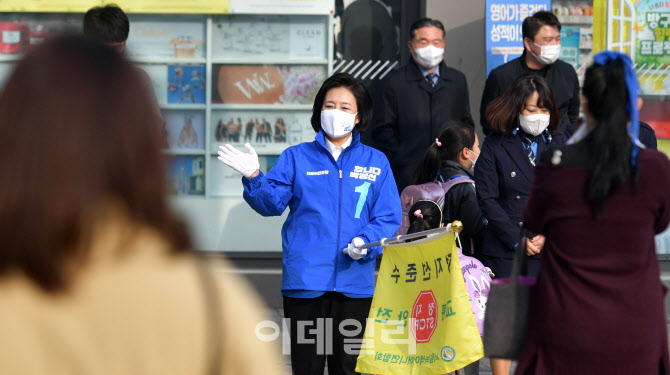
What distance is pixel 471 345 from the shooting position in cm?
512

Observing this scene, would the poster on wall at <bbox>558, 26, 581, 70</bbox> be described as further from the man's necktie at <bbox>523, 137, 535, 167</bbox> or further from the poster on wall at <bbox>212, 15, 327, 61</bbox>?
the man's necktie at <bbox>523, 137, 535, 167</bbox>

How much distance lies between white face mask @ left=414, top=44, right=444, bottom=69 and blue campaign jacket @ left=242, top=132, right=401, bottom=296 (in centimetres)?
268

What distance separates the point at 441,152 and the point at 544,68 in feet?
5.45

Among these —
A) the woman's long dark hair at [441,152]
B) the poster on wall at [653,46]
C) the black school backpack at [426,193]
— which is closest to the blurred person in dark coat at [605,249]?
the black school backpack at [426,193]

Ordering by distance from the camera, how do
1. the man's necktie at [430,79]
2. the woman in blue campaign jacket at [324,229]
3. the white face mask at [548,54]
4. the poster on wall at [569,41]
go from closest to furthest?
the woman in blue campaign jacket at [324,229]
the white face mask at [548,54]
the man's necktie at [430,79]
the poster on wall at [569,41]

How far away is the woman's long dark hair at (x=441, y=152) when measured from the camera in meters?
6.46

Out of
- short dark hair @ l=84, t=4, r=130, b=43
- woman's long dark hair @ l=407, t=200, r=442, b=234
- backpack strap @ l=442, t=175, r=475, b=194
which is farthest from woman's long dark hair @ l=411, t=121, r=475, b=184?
short dark hair @ l=84, t=4, r=130, b=43

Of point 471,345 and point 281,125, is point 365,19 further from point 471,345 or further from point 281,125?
point 471,345

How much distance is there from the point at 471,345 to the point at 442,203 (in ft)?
4.08

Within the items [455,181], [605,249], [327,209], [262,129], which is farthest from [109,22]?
[605,249]

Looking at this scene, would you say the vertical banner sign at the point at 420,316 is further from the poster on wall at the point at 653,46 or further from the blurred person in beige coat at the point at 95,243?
the poster on wall at the point at 653,46

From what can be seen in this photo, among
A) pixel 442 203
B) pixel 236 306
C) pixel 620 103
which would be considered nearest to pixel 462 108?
pixel 442 203

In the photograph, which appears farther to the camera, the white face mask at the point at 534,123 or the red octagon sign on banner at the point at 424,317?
the white face mask at the point at 534,123

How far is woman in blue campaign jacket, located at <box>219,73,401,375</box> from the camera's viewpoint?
5.25 m
